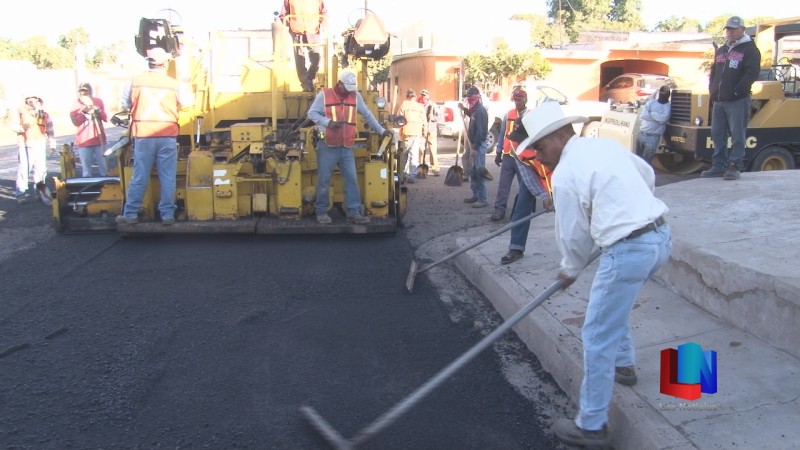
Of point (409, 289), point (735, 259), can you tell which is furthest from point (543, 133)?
point (409, 289)

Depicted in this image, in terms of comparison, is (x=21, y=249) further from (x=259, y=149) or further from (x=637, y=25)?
(x=637, y=25)

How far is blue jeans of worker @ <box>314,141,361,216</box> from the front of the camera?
7703 mm

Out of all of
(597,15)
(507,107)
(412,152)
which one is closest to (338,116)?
(412,152)

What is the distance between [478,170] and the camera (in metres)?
9.81

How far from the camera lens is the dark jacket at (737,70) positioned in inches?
287

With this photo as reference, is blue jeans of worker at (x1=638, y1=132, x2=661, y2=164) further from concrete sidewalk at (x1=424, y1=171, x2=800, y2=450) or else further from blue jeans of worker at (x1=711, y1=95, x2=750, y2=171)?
concrete sidewalk at (x1=424, y1=171, x2=800, y2=450)

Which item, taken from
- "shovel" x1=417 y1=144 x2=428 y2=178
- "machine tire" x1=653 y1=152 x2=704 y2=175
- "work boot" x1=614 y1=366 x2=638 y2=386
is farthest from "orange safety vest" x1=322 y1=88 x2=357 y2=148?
"machine tire" x1=653 y1=152 x2=704 y2=175

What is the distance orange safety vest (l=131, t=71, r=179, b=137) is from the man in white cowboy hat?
5.28m

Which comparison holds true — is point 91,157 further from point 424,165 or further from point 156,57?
point 424,165

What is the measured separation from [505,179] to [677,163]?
5.61 metres

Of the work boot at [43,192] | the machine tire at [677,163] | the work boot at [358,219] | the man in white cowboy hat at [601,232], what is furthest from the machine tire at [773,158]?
the work boot at [43,192]

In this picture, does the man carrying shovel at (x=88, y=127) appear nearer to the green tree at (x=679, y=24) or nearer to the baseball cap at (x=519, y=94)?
the baseball cap at (x=519, y=94)

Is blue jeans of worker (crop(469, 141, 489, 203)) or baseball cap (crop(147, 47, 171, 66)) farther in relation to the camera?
blue jeans of worker (crop(469, 141, 489, 203))

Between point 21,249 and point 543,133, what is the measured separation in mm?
6341
